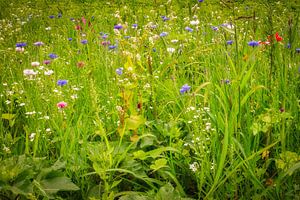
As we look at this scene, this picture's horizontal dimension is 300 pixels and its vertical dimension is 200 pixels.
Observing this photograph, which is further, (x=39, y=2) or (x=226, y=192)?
(x=39, y=2)

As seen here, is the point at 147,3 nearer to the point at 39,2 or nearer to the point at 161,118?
the point at 39,2

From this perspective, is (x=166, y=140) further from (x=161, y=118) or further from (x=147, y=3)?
(x=147, y=3)

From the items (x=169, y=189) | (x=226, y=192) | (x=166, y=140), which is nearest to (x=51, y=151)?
(x=166, y=140)

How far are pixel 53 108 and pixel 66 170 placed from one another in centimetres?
54

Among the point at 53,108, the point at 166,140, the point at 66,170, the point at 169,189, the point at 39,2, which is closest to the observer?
the point at 169,189

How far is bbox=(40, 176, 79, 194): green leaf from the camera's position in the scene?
55.1 inches

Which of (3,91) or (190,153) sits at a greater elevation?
(3,91)

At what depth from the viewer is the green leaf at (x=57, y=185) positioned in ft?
4.59

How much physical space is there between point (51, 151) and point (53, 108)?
33 cm

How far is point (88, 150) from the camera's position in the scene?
1.59 metres

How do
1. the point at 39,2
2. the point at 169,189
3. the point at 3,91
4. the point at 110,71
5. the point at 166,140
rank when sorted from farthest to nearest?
the point at 39,2, the point at 110,71, the point at 3,91, the point at 166,140, the point at 169,189

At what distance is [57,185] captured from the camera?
1.43m

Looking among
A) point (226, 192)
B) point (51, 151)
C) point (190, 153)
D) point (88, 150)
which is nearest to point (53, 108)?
point (51, 151)

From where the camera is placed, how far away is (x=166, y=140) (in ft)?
5.69
